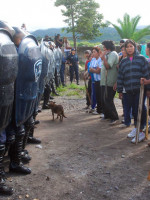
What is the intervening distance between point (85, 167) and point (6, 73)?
6.52 feet

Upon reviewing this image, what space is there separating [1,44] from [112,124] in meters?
4.25

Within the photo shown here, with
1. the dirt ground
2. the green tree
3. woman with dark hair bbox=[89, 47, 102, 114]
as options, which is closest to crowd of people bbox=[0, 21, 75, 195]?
the dirt ground

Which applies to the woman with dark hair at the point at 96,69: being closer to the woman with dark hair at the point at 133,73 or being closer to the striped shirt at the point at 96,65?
the striped shirt at the point at 96,65

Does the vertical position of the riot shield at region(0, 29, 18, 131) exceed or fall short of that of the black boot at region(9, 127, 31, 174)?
A: it exceeds it

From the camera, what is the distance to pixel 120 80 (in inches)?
209

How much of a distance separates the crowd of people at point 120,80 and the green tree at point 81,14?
11963mm

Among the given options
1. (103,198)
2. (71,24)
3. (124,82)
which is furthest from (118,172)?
(71,24)

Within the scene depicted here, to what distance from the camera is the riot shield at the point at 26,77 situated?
111 inches

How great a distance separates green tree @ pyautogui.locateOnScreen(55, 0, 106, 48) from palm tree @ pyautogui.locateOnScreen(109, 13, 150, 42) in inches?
339

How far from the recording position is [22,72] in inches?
112

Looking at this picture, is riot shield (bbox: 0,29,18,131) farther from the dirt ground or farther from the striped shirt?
the striped shirt

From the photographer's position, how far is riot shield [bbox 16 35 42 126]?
2828 mm

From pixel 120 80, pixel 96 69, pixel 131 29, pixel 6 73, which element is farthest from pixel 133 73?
pixel 131 29

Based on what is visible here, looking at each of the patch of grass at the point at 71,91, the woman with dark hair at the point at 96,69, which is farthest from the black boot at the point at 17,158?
the patch of grass at the point at 71,91
